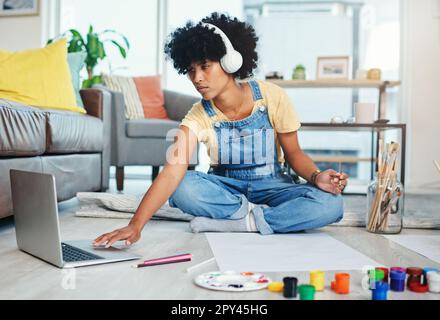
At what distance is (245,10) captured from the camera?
14.9ft

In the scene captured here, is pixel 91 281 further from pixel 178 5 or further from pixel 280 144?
pixel 178 5

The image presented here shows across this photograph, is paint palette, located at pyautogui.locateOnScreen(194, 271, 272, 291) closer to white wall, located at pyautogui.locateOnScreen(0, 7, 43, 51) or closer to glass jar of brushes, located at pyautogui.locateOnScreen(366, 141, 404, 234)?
glass jar of brushes, located at pyautogui.locateOnScreen(366, 141, 404, 234)

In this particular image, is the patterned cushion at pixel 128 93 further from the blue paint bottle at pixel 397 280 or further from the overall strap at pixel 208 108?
the blue paint bottle at pixel 397 280

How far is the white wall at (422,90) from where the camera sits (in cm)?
374

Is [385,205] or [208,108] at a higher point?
[208,108]

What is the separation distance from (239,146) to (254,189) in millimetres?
153

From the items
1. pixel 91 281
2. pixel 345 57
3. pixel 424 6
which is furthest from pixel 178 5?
pixel 91 281

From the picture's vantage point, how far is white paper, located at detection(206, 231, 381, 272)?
48.7 inches

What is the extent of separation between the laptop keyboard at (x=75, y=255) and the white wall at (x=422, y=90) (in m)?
2.93

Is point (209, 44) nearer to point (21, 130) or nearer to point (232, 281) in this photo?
point (21, 130)

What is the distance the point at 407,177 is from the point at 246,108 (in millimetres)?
2388

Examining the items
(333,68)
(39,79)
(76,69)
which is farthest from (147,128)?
(333,68)

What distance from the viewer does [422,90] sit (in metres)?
3.77

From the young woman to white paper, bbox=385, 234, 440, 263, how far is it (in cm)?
20
